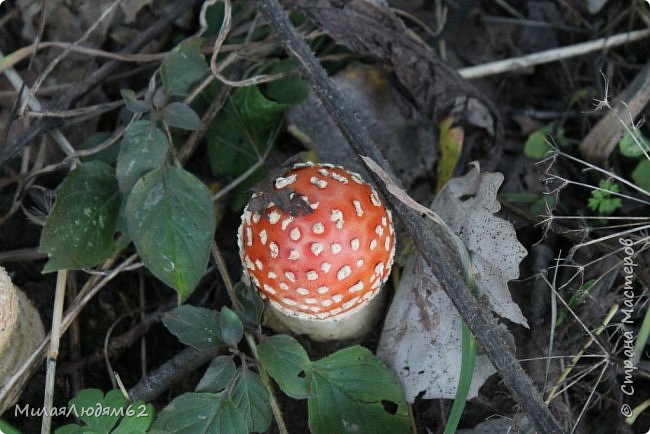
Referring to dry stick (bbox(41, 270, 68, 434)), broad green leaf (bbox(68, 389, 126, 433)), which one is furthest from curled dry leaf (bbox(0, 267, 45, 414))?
broad green leaf (bbox(68, 389, 126, 433))

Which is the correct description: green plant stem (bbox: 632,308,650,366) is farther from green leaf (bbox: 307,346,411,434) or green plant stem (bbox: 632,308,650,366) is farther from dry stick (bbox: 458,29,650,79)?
dry stick (bbox: 458,29,650,79)

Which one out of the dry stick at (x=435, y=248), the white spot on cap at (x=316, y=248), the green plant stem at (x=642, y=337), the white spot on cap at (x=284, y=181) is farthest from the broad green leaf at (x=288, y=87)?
the green plant stem at (x=642, y=337)

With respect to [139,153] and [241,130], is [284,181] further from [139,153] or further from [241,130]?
[241,130]

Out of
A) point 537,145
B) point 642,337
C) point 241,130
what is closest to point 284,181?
point 241,130

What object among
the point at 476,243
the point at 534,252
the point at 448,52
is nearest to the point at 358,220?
the point at 476,243

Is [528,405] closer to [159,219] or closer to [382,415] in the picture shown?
[382,415]

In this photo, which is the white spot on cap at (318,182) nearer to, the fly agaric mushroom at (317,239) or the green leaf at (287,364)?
the fly agaric mushroom at (317,239)
